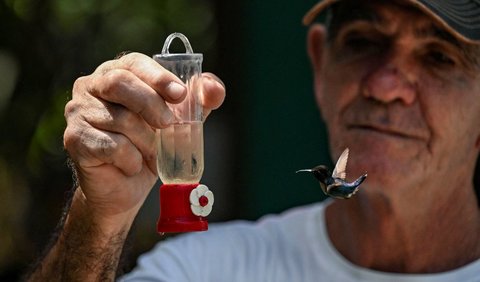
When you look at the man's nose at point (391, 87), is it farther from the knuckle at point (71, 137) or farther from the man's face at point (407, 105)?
the knuckle at point (71, 137)

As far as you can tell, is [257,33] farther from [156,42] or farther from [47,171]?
[47,171]

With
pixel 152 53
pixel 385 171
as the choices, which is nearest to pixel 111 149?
pixel 385 171

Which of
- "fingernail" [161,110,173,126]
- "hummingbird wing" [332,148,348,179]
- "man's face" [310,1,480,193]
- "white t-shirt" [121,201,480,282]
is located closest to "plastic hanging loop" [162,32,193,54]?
"fingernail" [161,110,173,126]

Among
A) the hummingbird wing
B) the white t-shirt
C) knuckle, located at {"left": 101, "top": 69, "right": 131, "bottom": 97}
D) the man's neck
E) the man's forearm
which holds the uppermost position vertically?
knuckle, located at {"left": 101, "top": 69, "right": 131, "bottom": 97}

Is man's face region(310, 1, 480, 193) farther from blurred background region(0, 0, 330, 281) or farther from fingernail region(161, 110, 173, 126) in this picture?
blurred background region(0, 0, 330, 281)

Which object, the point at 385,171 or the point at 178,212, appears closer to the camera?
the point at 178,212

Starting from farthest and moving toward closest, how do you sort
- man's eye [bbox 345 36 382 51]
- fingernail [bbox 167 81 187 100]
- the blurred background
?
the blurred background < man's eye [bbox 345 36 382 51] < fingernail [bbox 167 81 187 100]

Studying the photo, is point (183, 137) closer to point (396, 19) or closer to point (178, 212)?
point (178, 212)
